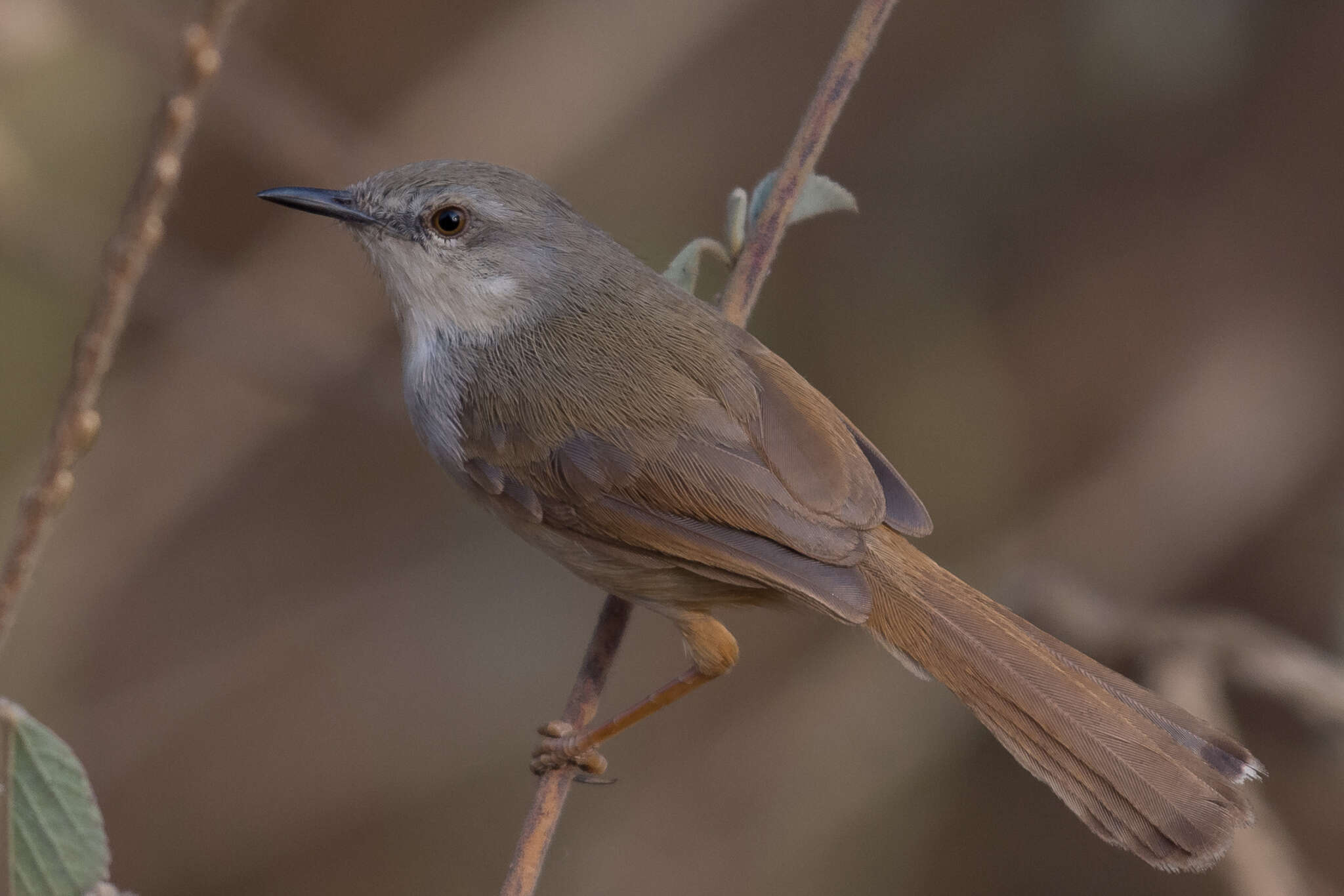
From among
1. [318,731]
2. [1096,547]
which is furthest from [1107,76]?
[318,731]

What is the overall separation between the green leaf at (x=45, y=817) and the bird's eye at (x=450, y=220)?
2.08 m

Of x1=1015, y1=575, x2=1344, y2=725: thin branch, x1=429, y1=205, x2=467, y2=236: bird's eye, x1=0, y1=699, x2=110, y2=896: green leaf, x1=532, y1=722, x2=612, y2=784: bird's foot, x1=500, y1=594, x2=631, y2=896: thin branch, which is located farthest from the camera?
x1=1015, y1=575, x2=1344, y2=725: thin branch

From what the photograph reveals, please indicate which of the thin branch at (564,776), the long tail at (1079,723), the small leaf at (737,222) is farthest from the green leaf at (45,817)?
the small leaf at (737,222)

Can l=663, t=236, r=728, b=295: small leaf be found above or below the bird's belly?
above

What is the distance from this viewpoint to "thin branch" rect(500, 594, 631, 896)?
7.59ft

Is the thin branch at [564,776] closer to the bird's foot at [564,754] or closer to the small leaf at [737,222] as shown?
the bird's foot at [564,754]

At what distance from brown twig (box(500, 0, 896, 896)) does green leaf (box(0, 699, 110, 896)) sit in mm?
1343

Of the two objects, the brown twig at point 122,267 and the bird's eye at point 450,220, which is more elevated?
the brown twig at point 122,267

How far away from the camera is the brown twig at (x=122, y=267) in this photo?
940 mm

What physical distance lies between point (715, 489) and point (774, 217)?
2.34ft

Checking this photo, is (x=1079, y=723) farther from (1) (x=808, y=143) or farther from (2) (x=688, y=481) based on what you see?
(1) (x=808, y=143)

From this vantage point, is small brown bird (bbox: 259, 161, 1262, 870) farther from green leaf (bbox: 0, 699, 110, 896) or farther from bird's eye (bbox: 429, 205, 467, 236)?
green leaf (bbox: 0, 699, 110, 896)

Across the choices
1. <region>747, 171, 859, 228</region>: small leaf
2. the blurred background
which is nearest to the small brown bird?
<region>747, 171, 859, 228</region>: small leaf

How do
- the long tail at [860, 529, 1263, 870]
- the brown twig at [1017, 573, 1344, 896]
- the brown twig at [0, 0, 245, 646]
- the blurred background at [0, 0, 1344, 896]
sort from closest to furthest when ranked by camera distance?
the brown twig at [0, 0, 245, 646]
the long tail at [860, 529, 1263, 870]
the brown twig at [1017, 573, 1344, 896]
the blurred background at [0, 0, 1344, 896]
